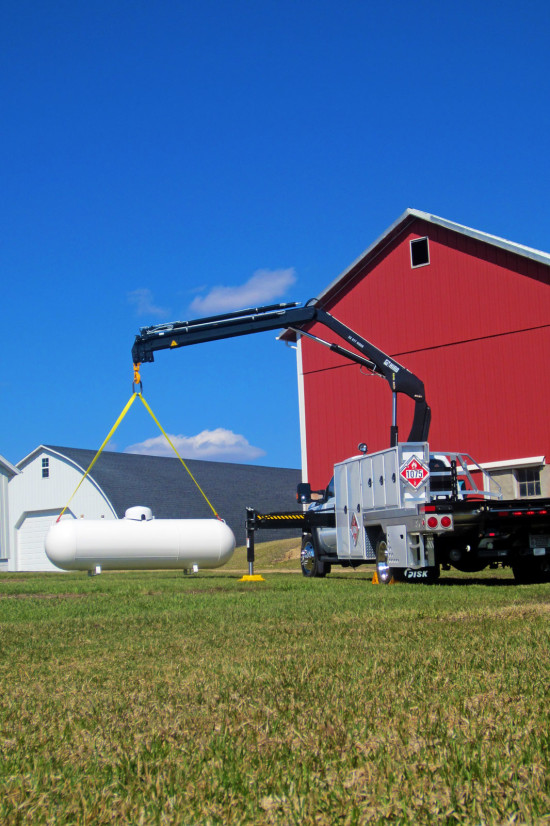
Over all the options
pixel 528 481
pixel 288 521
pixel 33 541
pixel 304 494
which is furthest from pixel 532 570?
pixel 33 541

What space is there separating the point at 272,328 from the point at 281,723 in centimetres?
1988

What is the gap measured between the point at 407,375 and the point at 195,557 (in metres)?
7.87

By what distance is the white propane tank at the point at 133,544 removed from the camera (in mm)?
23156

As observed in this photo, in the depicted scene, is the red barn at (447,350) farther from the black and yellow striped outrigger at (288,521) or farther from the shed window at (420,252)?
the black and yellow striped outrigger at (288,521)

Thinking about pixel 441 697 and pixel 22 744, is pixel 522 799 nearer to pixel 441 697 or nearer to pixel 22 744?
pixel 441 697

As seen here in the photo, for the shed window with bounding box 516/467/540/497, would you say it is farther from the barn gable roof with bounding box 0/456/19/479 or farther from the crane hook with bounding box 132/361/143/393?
the barn gable roof with bounding box 0/456/19/479

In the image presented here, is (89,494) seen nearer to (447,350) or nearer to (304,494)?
(447,350)

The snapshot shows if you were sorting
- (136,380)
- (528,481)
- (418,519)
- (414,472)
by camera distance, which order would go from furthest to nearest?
(528,481) < (136,380) < (414,472) < (418,519)

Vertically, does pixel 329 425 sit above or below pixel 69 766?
above

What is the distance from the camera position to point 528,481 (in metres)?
26.4

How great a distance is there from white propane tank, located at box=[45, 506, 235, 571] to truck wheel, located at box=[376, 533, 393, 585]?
25.3 ft

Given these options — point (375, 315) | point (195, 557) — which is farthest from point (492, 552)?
point (375, 315)

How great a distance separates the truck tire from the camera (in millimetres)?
16922

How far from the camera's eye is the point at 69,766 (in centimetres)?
376
